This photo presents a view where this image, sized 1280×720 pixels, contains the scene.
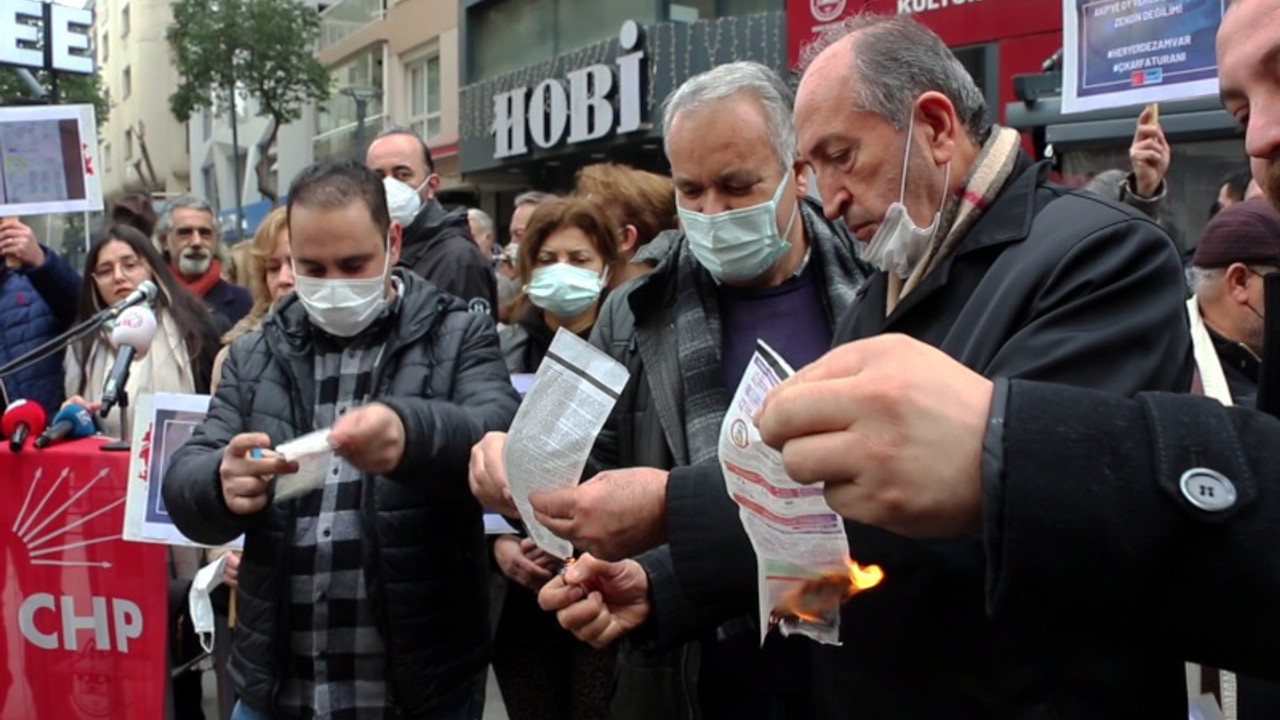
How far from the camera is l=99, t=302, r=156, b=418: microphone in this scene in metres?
3.50

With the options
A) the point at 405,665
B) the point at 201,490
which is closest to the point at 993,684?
the point at 405,665

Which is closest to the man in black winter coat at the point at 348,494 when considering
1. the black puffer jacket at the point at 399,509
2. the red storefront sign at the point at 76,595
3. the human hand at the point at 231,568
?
the black puffer jacket at the point at 399,509

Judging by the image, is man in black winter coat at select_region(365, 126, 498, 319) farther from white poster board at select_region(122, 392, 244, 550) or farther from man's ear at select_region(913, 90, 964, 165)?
man's ear at select_region(913, 90, 964, 165)

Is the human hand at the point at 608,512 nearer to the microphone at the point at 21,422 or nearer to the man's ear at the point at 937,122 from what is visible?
the man's ear at the point at 937,122

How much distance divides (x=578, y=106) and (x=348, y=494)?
15.7 metres

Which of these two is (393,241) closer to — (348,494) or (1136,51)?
(348,494)

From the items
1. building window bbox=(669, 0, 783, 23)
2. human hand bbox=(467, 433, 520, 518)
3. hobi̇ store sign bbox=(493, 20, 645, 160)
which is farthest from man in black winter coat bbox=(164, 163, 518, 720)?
building window bbox=(669, 0, 783, 23)

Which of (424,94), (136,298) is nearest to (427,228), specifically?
(136,298)

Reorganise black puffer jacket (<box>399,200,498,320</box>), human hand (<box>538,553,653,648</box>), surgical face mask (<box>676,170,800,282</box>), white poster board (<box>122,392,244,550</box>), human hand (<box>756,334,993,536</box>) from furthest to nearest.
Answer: black puffer jacket (<box>399,200,498,320</box>), white poster board (<box>122,392,244,550</box>), surgical face mask (<box>676,170,800,282</box>), human hand (<box>538,553,653,648</box>), human hand (<box>756,334,993,536</box>)

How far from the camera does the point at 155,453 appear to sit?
130 inches

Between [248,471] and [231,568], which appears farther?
[231,568]

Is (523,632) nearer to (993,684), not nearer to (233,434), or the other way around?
(233,434)

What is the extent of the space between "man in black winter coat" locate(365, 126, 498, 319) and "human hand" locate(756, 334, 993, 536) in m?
3.48

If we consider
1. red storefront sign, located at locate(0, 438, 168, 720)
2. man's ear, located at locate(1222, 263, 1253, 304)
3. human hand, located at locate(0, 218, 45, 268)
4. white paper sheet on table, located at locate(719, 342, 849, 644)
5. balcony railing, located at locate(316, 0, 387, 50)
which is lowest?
red storefront sign, located at locate(0, 438, 168, 720)
